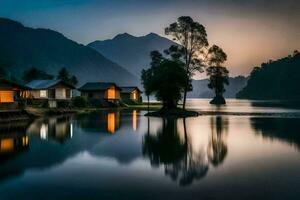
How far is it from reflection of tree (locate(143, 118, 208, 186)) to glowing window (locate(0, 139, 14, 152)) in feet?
30.8

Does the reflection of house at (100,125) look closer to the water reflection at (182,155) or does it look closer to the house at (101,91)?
the water reflection at (182,155)

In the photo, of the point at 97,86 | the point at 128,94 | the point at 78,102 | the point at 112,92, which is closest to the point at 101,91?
the point at 97,86

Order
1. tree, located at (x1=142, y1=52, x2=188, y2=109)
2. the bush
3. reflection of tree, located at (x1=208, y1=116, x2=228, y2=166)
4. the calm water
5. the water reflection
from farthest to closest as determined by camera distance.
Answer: the bush → tree, located at (x1=142, y1=52, x2=188, y2=109) → reflection of tree, located at (x1=208, y1=116, x2=228, y2=166) → the water reflection → the calm water

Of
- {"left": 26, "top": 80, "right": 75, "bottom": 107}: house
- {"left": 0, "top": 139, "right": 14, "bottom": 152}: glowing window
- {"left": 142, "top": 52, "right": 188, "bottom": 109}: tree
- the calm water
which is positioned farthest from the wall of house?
{"left": 0, "top": 139, "right": 14, "bottom": 152}: glowing window

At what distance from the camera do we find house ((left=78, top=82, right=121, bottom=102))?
98875 millimetres

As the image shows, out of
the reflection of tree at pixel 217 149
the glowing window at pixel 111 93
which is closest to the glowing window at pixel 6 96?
the reflection of tree at pixel 217 149

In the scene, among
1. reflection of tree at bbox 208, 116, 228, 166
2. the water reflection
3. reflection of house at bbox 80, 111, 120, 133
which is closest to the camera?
the water reflection

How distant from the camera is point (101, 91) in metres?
99.5

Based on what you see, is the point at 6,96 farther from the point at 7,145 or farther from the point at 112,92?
the point at 112,92

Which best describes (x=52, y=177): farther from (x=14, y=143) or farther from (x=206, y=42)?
(x=206, y=42)

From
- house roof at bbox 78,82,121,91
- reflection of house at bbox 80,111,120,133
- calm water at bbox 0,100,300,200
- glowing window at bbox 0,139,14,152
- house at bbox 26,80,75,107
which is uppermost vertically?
house roof at bbox 78,82,121,91

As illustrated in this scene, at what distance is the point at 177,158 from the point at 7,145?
13.2m

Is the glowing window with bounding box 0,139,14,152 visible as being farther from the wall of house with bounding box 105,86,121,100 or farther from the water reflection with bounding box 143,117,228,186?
the wall of house with bounding box 105,86,121,100

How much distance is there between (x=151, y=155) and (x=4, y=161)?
8.44m
